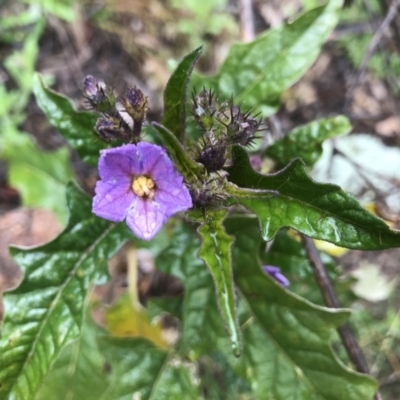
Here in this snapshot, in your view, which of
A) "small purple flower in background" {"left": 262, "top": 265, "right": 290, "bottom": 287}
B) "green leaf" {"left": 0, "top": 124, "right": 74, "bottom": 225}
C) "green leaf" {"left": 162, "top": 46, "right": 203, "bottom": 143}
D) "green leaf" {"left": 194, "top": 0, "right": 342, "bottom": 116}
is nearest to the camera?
"green leaf" {"left": 162, "top": 46, "right": 203, "bottom": 143}

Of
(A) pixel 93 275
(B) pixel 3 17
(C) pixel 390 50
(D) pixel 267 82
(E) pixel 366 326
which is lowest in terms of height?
(A) pixel 93 275

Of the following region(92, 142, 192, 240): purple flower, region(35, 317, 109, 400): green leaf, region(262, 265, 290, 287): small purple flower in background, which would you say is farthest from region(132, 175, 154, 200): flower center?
region(35, 317, 109, 400): green leaf

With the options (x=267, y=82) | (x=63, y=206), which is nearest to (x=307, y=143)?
(x=267, y=82)

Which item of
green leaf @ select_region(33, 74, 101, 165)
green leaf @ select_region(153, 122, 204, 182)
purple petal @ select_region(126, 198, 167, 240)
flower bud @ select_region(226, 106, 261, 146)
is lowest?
purple petal @ select_region(126, 198, 167, 240)

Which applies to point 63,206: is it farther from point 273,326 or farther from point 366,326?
point 366,326

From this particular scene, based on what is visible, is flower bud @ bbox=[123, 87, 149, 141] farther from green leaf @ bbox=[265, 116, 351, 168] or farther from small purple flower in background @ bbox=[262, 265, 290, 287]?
small purple flower in background @ bbox=[262, 265, 290, 287]

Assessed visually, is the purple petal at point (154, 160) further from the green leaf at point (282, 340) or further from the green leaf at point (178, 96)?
the green leaf at point (282, 340)

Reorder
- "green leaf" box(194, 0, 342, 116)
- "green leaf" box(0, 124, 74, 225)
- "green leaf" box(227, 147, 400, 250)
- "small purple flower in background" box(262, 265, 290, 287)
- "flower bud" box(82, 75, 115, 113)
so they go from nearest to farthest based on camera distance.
→ "green leaf" box(227, 147, 400, 250), "flower bud" box(82, 75, 115, 113), "small purple flower in background" box(262, 265, 290, 287), "green leaf" box(194, 0, 342, 116), "green leaf" box(0, 124, 74, 225)
